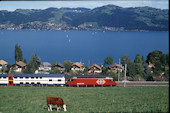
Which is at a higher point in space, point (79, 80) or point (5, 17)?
point (5, 17)

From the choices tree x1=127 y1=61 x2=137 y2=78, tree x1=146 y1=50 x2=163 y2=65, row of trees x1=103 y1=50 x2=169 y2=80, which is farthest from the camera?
tree x1=146 y1=50 x2=163 y2=65

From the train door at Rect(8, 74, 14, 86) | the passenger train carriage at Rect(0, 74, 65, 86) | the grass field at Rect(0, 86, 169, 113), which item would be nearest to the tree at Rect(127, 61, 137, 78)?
the passenger train carriage at Rect(0, 74, 65, 86)

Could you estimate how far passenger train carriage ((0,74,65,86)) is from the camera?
23500 mm

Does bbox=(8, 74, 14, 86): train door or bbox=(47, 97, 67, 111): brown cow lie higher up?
bbox=(47, 97, 67, 111): brown cow

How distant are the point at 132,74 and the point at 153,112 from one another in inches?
1088

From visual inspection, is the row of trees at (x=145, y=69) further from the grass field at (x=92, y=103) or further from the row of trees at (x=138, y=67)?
the grass field at (x=92, y=103)

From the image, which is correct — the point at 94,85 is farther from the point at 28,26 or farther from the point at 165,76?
the point at 28,26

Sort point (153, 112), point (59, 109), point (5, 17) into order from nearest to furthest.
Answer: point (153, 112) → point (59, 109) → point (5, 17)

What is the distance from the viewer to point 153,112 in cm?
733

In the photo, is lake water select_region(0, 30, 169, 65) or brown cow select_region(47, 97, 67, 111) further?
lake water select_region(0, 30, 169, 65)

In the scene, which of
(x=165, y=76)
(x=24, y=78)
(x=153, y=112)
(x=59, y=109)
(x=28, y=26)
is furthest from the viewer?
(x=28, y=26)

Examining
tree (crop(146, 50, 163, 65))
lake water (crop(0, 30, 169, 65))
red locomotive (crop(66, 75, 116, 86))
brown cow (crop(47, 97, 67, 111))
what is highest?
lake water (crop(0, 30, 169, 65))

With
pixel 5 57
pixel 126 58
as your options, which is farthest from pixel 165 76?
pixel 5 57

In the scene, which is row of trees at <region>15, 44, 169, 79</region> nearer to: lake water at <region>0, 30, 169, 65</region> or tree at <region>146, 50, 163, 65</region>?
tree at <region>146, 50, 163, 65</region>
